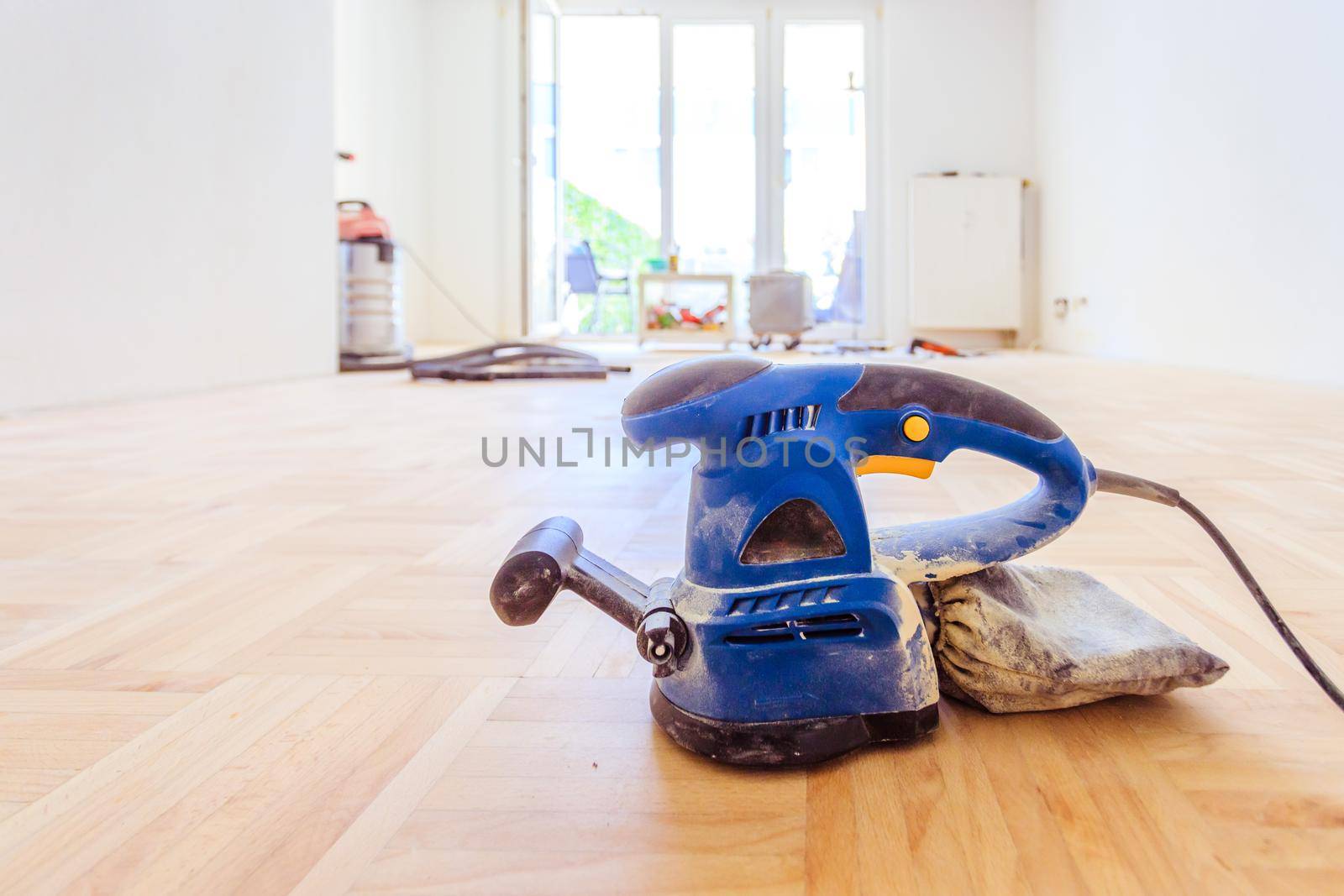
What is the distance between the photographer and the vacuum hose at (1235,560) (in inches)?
23.0

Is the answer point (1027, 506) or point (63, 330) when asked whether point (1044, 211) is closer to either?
point (63, 330)

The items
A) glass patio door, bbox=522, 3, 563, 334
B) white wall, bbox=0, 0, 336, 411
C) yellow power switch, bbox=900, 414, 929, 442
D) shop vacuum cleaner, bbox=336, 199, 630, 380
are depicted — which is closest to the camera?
yellow power switch, bbox=900, 414, 929, 442

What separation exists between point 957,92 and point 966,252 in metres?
1.11

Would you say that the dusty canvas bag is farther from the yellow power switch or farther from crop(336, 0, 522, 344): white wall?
crop(336, 0, 522, 344): white wall

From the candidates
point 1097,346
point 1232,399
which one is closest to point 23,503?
point 1232,399

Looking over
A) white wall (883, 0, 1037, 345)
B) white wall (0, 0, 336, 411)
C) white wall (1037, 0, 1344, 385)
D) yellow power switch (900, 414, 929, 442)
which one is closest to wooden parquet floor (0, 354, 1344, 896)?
yellow power switch (900, 414, 929, 442)

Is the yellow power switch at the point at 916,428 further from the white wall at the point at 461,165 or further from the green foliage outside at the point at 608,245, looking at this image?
the green foliage outside at the point at 608,245

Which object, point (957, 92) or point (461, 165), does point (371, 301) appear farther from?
point (957, 92)

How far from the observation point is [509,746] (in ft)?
1.72

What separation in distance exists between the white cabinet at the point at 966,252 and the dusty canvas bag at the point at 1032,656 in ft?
20.0

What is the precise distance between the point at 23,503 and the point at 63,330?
1.52 m

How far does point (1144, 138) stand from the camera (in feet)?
14.9

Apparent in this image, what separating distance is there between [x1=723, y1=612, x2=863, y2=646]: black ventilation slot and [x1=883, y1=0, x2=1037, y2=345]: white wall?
20.8 feet

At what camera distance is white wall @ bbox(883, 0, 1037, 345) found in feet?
21.1
